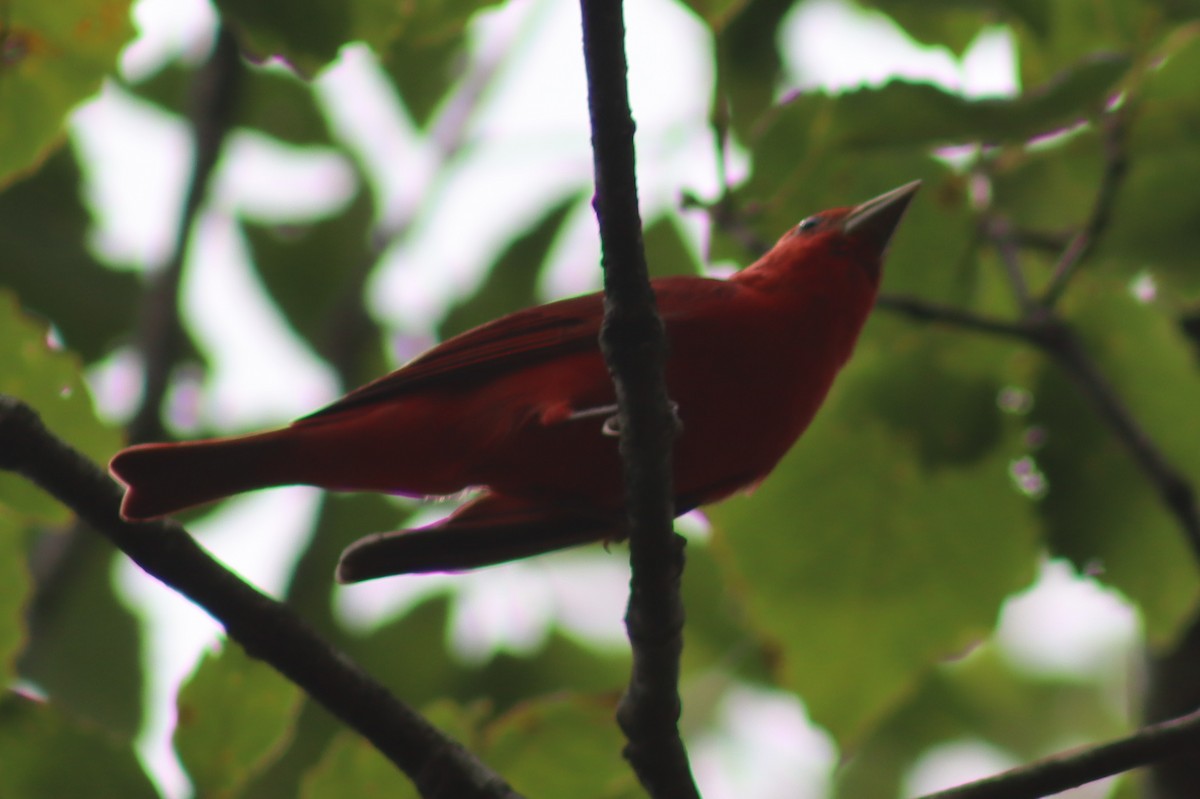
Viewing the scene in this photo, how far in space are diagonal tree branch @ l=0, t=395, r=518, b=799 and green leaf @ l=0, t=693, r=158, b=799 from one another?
1.07 ft

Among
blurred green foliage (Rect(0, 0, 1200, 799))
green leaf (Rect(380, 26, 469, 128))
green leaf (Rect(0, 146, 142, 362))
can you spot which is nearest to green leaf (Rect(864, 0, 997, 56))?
blurred green foliage (Rect(0, 0, 1200, 799))

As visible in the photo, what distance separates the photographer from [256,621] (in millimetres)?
2445

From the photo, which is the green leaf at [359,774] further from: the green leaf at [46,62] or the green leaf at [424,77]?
the green leaf at [424,77]

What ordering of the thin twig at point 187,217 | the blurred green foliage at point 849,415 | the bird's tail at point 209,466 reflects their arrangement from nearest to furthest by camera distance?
the blurred green foliage at point 849,415, the bird's tail at point 209,466, the thin twig at point 187,217

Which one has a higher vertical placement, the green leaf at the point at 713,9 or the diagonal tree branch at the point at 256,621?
the green leaf at the point at 713,9

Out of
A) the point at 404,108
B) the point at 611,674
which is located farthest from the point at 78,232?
the point at 611,674

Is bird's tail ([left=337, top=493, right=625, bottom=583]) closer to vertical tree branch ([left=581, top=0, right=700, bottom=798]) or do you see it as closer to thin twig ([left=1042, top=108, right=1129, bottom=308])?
vertical tree branch ([left=581, top=0, right=700, bottom=798])

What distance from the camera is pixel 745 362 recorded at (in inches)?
131

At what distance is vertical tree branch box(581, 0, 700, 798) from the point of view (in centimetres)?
218

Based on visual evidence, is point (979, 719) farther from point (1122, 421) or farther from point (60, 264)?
point (60, 264)

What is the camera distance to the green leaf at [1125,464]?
3486 millimetres

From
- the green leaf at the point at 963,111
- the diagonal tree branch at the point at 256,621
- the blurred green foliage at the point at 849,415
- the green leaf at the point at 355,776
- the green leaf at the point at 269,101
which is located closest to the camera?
the diagonal tree branch at the point at 256,621

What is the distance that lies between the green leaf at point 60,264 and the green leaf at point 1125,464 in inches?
141

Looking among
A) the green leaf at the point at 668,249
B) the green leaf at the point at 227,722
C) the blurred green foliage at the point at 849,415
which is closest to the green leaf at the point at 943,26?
the blurred green foliage at the point at 849,415
